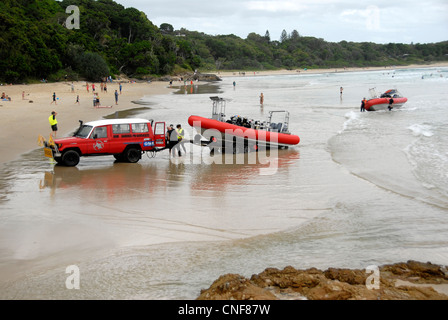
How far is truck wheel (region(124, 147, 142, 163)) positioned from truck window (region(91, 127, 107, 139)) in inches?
41.0

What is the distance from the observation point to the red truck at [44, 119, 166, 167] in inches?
592

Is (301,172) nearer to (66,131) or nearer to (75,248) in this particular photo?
(75,248)

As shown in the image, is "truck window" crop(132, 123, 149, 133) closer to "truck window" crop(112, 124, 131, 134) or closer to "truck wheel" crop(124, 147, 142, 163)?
"truck window" crop(112, 124, 131, 134)

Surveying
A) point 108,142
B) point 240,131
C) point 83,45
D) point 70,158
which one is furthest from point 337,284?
point 83,45

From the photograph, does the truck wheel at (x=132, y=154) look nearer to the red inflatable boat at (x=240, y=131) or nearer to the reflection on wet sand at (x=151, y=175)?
the reflection on wet sand at (x=151, y=175)

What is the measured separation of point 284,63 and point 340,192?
178 meters

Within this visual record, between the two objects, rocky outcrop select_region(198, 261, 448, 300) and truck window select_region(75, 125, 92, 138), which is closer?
rocky outcrop select_region(198, 261, 448, 300)

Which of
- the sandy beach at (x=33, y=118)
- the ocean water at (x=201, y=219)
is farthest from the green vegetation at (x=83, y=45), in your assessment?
the ocean water at (x=201, y=219)

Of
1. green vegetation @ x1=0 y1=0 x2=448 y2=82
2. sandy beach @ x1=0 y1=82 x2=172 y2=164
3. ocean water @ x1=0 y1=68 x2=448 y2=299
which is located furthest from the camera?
green vegetation @ x1=0 y1=0 x2=448 y2=82

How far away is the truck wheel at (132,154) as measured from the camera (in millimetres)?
16016

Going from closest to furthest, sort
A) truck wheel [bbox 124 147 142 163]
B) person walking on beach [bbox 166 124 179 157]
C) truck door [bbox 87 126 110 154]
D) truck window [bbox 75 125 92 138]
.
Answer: truck door [bbox 87 126 110 154] → truck window [bbox 75 125 92 138] → truck wheel [bbox 124 147 142 163] → person walking on beach [bbox 166 124 179 157]

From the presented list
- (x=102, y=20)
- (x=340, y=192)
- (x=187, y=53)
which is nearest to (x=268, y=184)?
(x=340, y=192)

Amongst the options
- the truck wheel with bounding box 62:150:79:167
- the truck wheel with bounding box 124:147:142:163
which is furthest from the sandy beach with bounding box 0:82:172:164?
the truck wheel with bounding box 124:147:142:163
